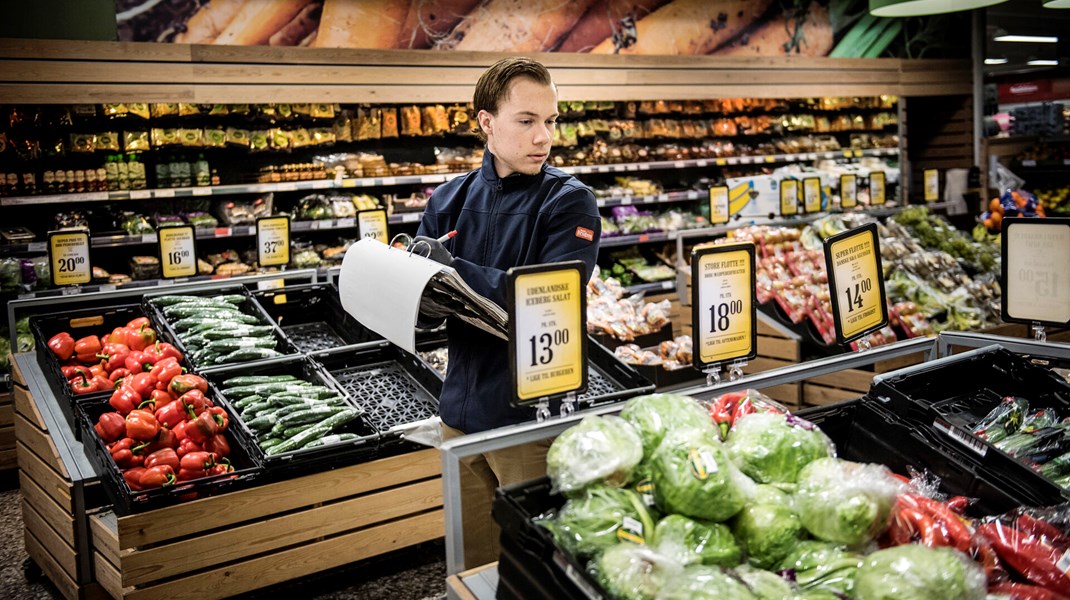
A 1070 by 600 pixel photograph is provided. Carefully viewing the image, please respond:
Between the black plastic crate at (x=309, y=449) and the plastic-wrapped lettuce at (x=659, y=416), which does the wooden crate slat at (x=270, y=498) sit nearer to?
the black plastic crate at (x=309, y=449)

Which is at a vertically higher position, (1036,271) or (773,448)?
(1036,271)

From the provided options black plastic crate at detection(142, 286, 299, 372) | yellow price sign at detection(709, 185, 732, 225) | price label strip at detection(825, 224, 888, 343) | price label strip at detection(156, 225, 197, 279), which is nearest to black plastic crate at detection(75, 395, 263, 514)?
black plastic crate at detection(142, 286, 299, 372)

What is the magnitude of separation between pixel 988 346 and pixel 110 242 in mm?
5227

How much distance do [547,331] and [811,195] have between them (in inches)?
227

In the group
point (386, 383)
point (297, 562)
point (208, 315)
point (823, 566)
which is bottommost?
point (297, 562)

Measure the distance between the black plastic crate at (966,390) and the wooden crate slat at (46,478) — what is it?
2.70m

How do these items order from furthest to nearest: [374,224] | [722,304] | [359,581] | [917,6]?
[374,224]
[917,6]
[359,581]
[722,304]

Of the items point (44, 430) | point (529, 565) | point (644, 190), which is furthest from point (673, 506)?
point (644, 190)

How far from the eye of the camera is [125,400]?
3.22 meters

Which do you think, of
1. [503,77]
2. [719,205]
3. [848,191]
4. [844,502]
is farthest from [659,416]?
[848,191]

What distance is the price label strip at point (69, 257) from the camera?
4473mm

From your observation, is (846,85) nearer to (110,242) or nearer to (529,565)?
(110,242)

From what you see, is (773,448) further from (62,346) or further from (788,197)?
(788,197)

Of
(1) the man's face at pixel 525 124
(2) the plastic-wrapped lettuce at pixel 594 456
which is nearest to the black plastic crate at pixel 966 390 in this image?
(2) the plastic-wrapped lettuce at pixel 594 456
